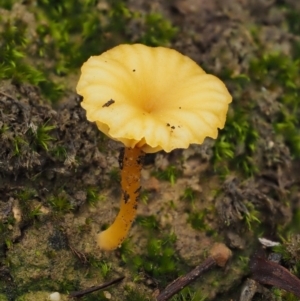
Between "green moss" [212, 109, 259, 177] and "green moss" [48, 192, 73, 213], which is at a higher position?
"green moss" [212, 109, 259, 177]

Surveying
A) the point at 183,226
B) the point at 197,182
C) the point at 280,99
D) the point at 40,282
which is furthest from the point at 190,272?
the point at 280,99

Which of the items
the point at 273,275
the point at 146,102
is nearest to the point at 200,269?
the point at 273,275

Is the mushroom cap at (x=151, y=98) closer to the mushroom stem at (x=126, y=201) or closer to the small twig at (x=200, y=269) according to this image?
the mushroom stem at (x=126, y=201)

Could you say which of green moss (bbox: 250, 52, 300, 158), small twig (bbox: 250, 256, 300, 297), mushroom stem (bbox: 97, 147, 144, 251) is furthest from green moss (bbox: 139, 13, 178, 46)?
small twig (bbox: 250, 256, 300, 297)

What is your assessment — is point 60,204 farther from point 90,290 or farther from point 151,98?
point 151,98

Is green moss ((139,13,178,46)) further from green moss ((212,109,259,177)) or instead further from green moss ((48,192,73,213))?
green moss ((48,192,73,213))

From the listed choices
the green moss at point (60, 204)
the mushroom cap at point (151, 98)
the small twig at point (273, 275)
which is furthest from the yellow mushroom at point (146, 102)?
the small twig at point (273, 275)

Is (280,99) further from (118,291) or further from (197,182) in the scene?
(118,291)
